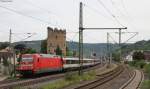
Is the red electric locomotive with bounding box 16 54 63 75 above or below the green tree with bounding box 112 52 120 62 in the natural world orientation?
below

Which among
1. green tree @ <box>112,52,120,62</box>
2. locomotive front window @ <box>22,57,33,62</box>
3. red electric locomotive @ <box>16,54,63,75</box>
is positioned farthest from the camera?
green tree @ <box>112,52,120,62</box>

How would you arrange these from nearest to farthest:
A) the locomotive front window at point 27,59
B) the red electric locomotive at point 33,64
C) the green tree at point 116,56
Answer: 1. the red electric locomotive at point 33,64
2. the locomotive front window at point 27,59
3. the green tree at point 116,56

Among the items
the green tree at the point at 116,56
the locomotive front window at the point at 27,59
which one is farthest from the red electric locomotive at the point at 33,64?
the green tree at the point at 116,56

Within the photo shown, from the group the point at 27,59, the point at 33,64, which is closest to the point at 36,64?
the point at 33,64

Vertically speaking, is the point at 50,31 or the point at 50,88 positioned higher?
the point at 50,31

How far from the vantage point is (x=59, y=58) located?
2344 inches

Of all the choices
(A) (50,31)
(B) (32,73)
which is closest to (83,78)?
(B) (32,73)

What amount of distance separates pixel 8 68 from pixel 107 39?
31.8m

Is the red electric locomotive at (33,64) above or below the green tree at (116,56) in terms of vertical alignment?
below

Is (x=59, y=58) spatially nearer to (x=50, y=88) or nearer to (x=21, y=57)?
(x=21, y=57)

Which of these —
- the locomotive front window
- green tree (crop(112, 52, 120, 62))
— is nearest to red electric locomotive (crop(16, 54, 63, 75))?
the locomotive front window

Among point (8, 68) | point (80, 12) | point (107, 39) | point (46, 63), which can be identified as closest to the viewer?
point (80, 12)

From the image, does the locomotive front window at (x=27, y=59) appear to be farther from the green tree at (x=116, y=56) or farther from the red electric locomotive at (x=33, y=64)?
the green tree at (x=116, y=56)

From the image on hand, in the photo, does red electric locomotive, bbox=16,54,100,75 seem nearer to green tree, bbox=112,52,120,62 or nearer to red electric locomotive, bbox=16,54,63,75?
red electric locomotive, bbox=16,54,63,75
